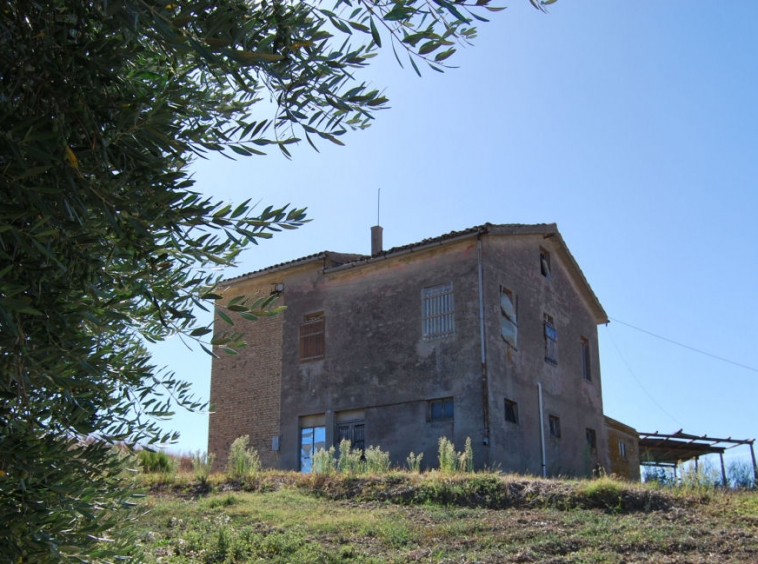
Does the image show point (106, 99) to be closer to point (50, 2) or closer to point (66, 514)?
point (50, 2)

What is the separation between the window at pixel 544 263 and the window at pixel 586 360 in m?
3.42

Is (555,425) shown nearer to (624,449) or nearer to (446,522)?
(624,449)

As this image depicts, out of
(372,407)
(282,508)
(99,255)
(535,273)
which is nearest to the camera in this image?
(99,255)

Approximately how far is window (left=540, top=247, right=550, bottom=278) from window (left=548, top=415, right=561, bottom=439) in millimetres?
4246

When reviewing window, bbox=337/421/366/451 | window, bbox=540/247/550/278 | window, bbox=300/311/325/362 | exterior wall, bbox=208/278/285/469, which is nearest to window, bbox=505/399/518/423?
window, bbox=337/421/366/451

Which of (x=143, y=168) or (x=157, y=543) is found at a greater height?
(x=143, y=168)

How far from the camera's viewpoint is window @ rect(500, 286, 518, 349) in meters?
21.0

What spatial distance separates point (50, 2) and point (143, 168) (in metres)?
0.97

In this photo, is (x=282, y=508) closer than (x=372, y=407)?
Yes

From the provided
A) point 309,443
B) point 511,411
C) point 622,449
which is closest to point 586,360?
point 622,449

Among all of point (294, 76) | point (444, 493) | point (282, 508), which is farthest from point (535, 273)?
point (294, 76)

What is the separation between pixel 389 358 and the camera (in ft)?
69.9

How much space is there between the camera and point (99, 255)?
14.2ft

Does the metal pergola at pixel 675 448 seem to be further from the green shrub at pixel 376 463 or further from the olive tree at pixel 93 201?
the olive tree at pixel 93 201
